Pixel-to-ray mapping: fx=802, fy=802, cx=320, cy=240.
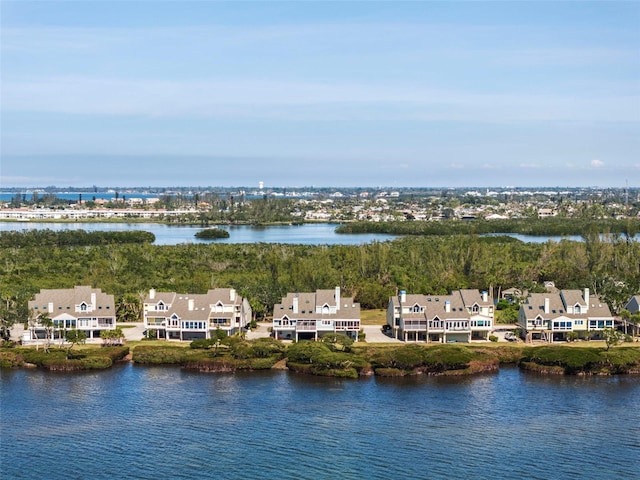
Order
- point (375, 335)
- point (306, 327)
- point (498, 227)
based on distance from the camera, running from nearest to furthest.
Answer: point (306, 327), point (375, 335), point (498, 227)

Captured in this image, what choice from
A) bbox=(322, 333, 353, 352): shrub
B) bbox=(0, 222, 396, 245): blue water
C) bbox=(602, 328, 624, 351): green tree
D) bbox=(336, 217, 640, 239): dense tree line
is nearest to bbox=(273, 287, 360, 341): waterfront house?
bbox=(322, 333, 353, 352): shrub

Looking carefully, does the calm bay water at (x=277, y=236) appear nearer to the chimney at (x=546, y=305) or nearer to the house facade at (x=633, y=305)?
the house facade at (x=633, y=305)

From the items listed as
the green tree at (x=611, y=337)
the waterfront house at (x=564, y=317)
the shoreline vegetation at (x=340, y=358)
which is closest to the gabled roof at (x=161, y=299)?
the shoreline vegetation at (x=340, y=358)

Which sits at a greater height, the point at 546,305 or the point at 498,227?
the point at 498,227

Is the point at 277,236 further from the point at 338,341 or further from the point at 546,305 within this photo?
the point at 338,341

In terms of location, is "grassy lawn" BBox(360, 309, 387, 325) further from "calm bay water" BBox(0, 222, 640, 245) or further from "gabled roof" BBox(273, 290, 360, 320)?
"calm bay water" BBox(0, 222, 640, 245)

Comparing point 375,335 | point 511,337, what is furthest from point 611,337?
point 375,335

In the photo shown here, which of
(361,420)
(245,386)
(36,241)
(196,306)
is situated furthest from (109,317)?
(36,241)
